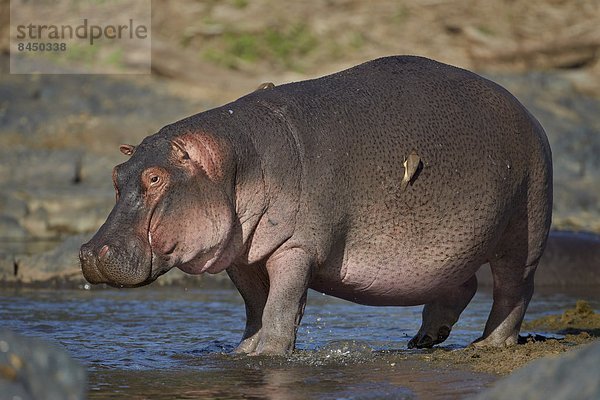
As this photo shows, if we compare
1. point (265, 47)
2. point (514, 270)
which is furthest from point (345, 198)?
point (265, 47)

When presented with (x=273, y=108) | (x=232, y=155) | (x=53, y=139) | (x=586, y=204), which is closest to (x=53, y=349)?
(x=232, y=155)

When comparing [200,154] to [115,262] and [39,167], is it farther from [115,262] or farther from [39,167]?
[39,167]

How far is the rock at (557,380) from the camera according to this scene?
3.36 m

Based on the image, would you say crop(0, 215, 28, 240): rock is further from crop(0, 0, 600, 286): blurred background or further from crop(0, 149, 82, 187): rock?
crop(0, 149, 82, 187): rock

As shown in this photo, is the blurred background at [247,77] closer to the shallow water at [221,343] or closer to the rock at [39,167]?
the rock at [39,167]

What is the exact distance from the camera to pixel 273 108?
5930 mm

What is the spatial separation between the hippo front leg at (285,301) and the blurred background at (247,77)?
603 centimetres

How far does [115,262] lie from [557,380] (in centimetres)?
224

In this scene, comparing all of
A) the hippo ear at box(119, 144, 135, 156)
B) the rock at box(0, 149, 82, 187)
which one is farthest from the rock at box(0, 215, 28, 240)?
the hippo ear at box(119, 144, 135, 156)

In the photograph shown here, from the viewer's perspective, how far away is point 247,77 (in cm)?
1631

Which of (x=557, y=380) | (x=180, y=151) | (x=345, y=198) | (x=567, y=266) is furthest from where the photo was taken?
(x=567, y=266)

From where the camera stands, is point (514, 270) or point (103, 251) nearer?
point (103, 251)

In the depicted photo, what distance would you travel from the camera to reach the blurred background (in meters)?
13.4

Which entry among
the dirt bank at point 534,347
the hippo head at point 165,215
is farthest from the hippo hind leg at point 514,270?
the hippo head at point 165,215
